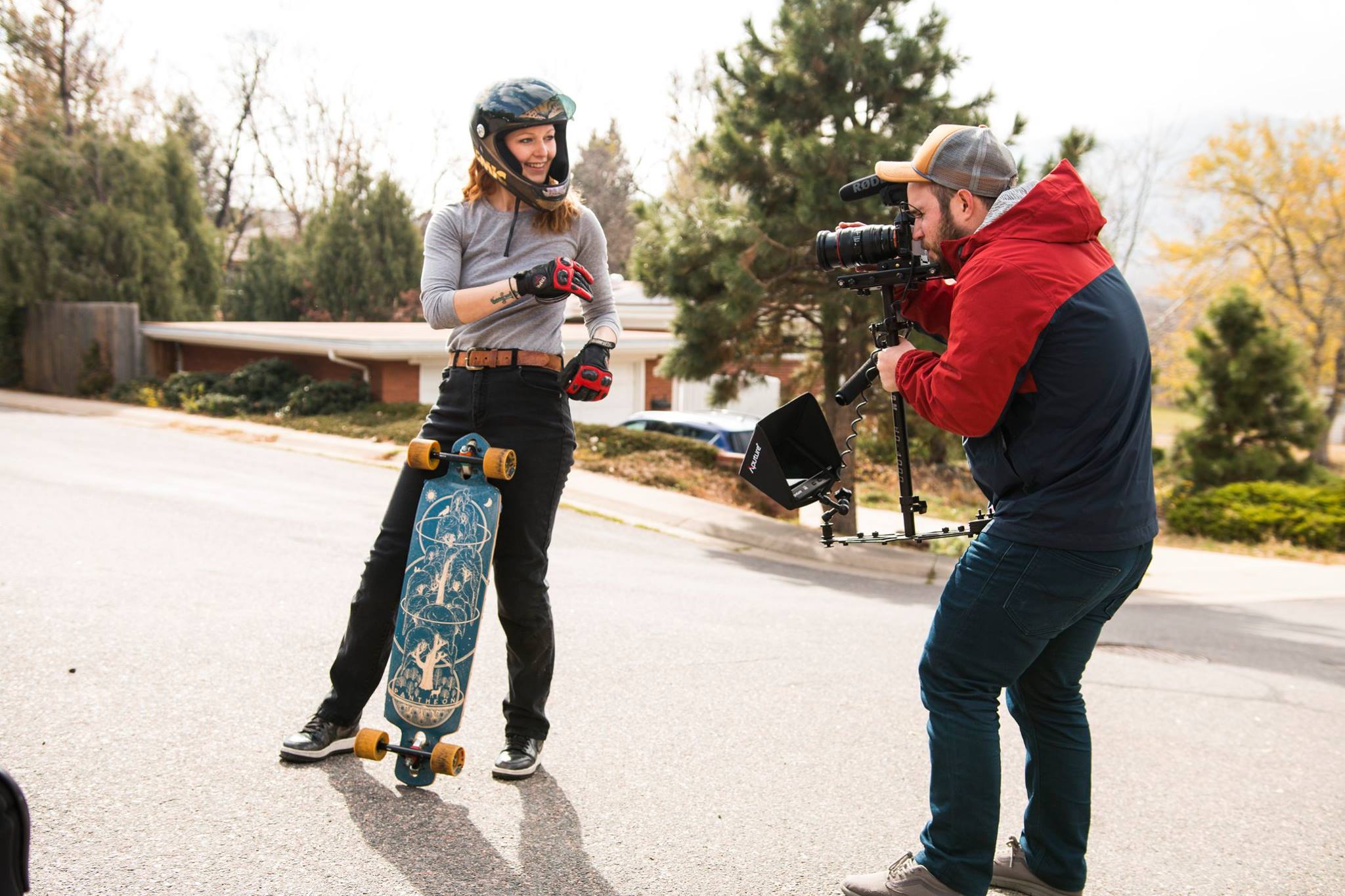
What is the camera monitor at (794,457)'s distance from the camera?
3090 mm

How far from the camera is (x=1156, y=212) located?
50.4m

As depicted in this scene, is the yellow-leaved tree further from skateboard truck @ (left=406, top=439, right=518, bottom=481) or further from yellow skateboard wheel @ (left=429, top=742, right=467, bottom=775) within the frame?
yellow skateboard wheel @ (left=429, top=742, right=467, bottom=775)

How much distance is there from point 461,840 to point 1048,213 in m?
2.25

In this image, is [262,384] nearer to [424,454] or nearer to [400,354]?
[400,354]

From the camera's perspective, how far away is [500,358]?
138 inches

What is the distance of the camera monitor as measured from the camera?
3090mm

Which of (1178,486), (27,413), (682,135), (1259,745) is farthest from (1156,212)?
(1259,745)

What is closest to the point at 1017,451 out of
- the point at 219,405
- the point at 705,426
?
the point at 705,426

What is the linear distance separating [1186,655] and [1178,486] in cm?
1275

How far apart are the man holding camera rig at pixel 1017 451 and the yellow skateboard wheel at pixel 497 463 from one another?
1.18 m

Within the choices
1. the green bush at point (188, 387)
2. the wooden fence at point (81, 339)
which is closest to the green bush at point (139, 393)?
the green bush at point (188, 387)

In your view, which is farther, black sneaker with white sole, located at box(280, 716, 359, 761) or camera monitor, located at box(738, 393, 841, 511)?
black sneaker with white sole, located at box(280, 716, 359, 761)

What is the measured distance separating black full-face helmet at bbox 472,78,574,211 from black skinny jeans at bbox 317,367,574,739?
1.84ft

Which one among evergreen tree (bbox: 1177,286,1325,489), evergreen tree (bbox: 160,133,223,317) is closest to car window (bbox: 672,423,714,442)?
evergreen tree (bbox: 1177,286,1325,489)
